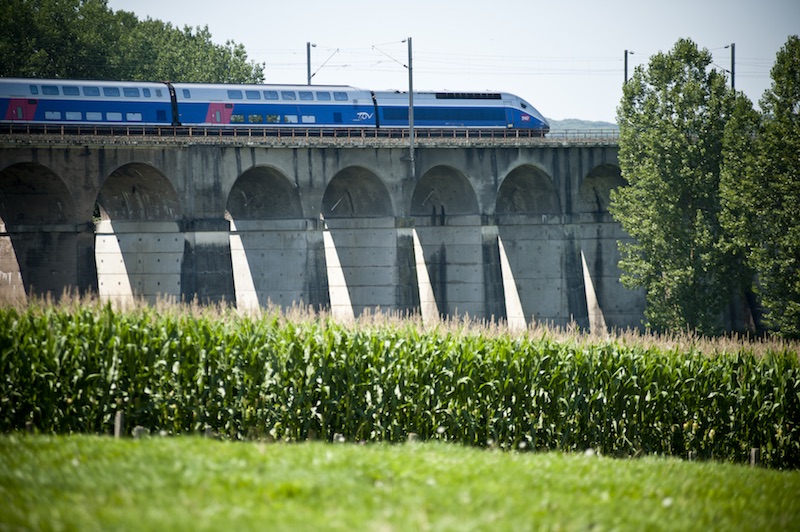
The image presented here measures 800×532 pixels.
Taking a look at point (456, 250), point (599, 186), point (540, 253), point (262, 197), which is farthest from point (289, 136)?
point (599, 186)

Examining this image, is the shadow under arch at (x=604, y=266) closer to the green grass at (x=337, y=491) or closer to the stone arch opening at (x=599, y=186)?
the stone arch opening at (x=599, y=186)

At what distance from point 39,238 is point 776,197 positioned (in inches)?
1585

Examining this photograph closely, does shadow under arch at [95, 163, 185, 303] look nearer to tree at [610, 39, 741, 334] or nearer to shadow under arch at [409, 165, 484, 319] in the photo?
shadow under arch at [409, 165, 484, 319]

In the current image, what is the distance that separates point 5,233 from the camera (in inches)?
2072

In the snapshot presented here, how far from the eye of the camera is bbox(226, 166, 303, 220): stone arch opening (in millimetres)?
60375

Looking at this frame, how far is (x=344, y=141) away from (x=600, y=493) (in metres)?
46.4

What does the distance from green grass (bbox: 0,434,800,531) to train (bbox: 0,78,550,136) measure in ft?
137

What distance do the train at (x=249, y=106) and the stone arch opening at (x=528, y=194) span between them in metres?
4.21

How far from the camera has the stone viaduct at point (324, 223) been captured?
53.2m

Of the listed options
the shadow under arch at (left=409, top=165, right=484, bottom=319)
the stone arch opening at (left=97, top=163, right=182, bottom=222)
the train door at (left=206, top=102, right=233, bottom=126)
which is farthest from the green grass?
the shadow under arch at (left=409, top=165, right=484, bottom=319)

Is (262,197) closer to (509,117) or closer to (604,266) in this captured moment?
(509,117)

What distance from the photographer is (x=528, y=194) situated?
6981 centimetres

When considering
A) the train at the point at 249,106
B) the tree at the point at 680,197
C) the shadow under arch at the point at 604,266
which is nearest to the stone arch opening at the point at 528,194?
the shadow under arch at the point at 604,266

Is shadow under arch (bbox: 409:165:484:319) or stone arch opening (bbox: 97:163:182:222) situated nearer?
stone arch opening (bbox: 97:163:182:222)
